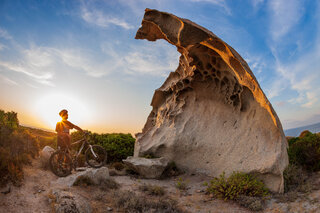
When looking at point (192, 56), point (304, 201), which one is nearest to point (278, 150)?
point (304, 201)

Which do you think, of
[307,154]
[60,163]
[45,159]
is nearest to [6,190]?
[60,163]

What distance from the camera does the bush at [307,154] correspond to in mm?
8695

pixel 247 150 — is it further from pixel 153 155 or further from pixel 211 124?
pixel 153 155

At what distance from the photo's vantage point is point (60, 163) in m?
7.99

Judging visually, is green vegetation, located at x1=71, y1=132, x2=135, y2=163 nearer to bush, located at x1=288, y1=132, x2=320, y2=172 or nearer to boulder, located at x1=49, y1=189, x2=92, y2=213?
boulder, located at x1=49, y1=189, x2=92, y2=213

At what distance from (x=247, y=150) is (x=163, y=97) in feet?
22.2

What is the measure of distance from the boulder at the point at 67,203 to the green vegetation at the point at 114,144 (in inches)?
266

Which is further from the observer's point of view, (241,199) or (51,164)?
(51,164)

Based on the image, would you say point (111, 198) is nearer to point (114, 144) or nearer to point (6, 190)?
point (6, 190)

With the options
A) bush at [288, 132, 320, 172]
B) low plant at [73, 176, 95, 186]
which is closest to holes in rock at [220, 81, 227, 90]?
bush at [288, 132, 320, 172]

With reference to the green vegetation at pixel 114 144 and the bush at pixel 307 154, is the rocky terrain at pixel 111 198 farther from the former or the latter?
the green vegetation at pixel 114 144

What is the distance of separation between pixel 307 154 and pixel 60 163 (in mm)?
10108

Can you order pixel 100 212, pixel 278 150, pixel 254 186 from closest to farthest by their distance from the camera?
pixel 100 212 < pixel 254 186 < pixel 278 150

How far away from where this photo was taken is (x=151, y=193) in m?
7.46
